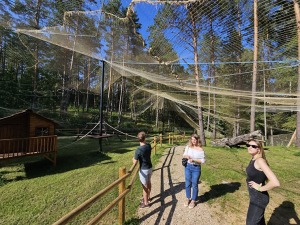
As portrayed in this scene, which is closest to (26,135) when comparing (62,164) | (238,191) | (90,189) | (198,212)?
(62,164)

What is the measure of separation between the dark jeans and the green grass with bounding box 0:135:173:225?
2.18m

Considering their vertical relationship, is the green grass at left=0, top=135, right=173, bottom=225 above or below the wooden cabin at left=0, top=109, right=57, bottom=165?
below

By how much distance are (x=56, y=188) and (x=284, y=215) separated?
231 inches

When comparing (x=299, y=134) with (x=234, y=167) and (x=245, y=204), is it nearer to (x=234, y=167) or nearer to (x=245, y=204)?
(x=234, y=167)

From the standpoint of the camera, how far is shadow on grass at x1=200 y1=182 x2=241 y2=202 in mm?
4941

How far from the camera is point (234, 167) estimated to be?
24.8 ft

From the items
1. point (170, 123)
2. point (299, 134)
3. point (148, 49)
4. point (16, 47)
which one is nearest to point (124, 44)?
point (148, 49)

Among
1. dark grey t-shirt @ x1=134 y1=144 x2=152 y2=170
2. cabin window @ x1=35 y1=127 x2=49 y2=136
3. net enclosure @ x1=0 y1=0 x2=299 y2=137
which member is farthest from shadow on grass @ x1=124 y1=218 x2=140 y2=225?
cabin window @ x1=35 y1=127 x2=49 y2=136

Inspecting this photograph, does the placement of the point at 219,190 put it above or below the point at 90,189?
above

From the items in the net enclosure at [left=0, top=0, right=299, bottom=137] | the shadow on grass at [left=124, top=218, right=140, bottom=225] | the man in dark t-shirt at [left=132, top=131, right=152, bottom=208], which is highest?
the net enclosure at [left=0, top=0, right=299, bottom=137]

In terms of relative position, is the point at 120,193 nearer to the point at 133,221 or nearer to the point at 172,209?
the point at 133,221

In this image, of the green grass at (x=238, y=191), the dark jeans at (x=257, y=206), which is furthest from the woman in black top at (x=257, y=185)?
the green grass at (x=238, y=191)

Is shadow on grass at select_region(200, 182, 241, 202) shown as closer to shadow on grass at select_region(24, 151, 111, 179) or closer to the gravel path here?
the gravel path

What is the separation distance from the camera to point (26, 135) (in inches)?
390
